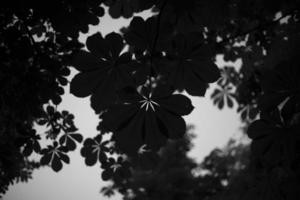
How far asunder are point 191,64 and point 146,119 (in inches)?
13.6

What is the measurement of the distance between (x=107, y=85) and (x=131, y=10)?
1484 mm

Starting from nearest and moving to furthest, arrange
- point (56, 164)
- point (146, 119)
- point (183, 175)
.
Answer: point (146, 119)
point (56, 164)
point (183, 175)

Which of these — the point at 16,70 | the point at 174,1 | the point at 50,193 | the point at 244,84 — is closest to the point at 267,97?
the point at 174,1

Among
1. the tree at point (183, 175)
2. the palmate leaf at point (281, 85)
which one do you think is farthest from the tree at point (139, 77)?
the tree at point (183, 175)

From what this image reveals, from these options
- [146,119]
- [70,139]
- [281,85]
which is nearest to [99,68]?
[146,119]

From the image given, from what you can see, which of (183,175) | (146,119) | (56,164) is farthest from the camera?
(183,175)

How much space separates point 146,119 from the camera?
0.99 m

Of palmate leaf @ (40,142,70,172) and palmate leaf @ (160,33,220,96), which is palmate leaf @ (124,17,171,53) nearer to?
palmate leaf @ (160,33,220,96)

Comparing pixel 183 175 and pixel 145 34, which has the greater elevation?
pixel 183 175

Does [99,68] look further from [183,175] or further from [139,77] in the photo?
[183,175]

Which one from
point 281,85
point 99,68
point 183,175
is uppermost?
point 183,175

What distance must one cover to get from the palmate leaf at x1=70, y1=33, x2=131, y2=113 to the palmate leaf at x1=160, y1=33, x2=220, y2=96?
230 millimetres

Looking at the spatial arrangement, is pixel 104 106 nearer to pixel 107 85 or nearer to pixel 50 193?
pixel 107 85

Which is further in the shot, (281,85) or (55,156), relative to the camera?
(55,156)
